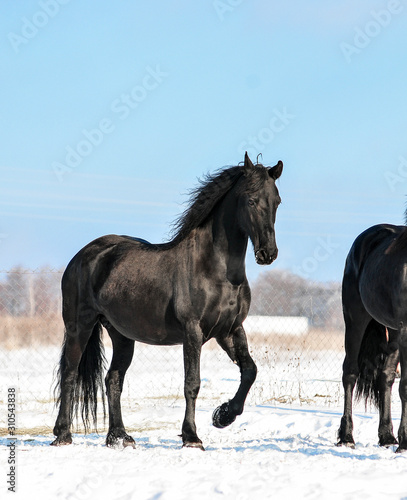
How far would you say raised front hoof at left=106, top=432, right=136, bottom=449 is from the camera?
6863mm

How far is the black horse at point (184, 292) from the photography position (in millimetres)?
6207

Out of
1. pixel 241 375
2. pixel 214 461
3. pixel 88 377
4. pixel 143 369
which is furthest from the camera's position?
pixel 143 369

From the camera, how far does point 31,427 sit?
30.2 ft

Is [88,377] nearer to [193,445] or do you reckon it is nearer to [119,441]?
[119,441]

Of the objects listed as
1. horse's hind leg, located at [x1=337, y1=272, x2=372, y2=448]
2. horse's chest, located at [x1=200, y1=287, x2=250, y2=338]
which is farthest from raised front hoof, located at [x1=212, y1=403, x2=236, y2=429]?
horse's hind leg, located at [x1=337, y1=272, x2=372, y2=448]

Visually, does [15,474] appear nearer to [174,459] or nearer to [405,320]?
[174,459]

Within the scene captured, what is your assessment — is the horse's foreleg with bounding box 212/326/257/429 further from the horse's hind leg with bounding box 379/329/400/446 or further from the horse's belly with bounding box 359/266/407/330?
the horse's hind leg with bounding box 379/329/400/446

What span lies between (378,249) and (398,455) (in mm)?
2132

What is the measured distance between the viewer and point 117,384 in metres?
7.30

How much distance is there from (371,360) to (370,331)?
31 cm

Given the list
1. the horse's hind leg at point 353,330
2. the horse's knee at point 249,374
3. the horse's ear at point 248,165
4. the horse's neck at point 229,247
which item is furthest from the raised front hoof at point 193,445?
the horse's ear at point 248,165

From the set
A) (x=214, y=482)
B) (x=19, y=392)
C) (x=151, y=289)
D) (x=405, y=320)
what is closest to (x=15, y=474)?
(x=214, y=482)

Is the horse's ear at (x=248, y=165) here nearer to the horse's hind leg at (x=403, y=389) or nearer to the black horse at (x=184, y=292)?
the black horse at (x=184, y=292)

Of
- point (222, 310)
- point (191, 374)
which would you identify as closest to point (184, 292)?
point (222, 310)
